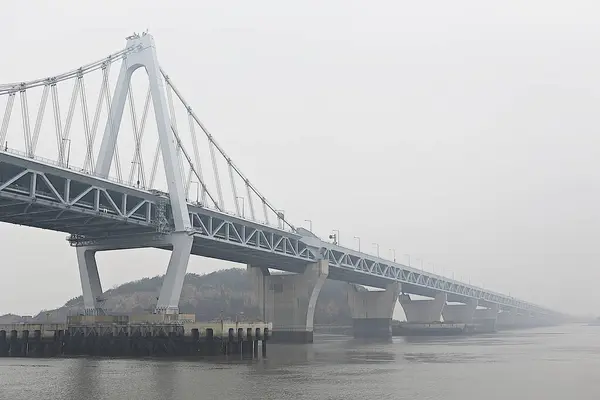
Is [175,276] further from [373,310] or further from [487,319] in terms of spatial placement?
[487,319]

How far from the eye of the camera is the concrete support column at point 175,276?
59750 millimetres

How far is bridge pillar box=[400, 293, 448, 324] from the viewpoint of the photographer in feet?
507

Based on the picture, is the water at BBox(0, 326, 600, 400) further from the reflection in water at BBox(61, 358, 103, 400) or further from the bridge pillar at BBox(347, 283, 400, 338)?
the bridge pillar at BBox(347, 283, 400, 338)

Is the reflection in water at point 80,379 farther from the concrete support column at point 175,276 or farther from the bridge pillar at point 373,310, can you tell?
the bridge pillar at point 373,310

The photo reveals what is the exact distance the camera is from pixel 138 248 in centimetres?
6612

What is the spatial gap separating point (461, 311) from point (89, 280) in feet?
423

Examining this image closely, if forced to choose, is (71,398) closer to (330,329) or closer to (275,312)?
(275,312)

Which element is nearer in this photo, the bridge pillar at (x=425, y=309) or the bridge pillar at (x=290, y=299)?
the bridge pillar at (x=290, y=299)

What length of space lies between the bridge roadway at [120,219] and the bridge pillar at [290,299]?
5.84 ft

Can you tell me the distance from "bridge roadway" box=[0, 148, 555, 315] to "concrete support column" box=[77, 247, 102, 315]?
123cm

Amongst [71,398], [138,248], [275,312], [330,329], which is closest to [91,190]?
[138,248]

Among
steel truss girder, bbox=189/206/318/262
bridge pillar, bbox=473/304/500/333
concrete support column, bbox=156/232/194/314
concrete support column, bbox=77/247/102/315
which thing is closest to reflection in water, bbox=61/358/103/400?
concrete support column, bbox=156/232/194/314

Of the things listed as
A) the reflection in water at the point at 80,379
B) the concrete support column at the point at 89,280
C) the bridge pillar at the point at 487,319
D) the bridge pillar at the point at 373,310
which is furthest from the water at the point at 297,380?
the bridge pillar at the point at 487,319

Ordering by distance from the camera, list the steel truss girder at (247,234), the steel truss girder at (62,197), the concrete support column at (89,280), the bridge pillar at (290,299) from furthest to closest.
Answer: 1. the bridge pillar at (290,299)
2. the steel truss girder at (247,234)
3. the concrete support column at (89,280)
4. the steel truss girder at (62,197)
